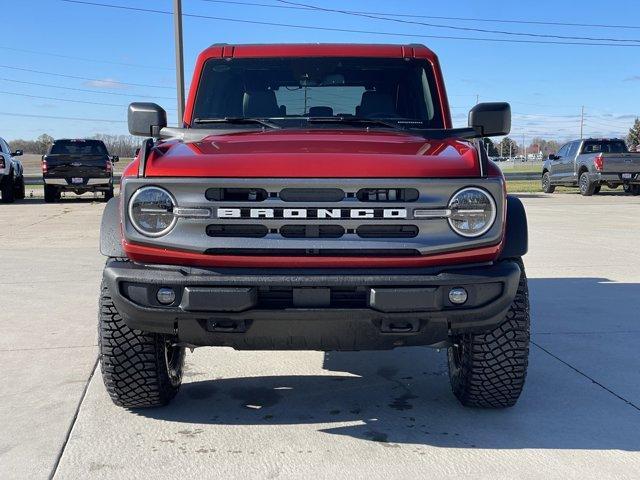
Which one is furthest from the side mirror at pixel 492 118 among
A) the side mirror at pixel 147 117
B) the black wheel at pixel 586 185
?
the black wheel at pixel 586 185

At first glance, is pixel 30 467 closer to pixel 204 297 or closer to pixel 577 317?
pixel 204 297

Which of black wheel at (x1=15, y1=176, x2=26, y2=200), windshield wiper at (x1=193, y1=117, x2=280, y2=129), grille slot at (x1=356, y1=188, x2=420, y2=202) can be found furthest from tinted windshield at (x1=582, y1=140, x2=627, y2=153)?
grille slot at (x1=356, y1=188, x2=420, y2=202)

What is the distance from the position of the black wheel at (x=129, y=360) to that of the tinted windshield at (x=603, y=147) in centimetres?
2162

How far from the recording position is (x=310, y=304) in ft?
9.58

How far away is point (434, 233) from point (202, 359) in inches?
87.8

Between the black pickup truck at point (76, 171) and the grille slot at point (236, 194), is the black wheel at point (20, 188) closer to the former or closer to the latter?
the black pickup truck at point (76, 171)

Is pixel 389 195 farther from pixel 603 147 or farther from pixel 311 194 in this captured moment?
pixel 603 147

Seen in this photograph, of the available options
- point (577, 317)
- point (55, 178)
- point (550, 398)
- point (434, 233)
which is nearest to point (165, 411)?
point (434, 233)

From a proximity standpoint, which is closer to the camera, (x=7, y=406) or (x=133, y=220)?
(x=133, y=220)

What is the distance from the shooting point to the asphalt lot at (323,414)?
303 cm

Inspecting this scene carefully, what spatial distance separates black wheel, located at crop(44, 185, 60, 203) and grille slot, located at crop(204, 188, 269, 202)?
17.9 meters

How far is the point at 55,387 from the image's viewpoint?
400cm

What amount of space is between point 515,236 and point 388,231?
62cm

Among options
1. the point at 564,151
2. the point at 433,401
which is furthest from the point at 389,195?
the point at 564,151
